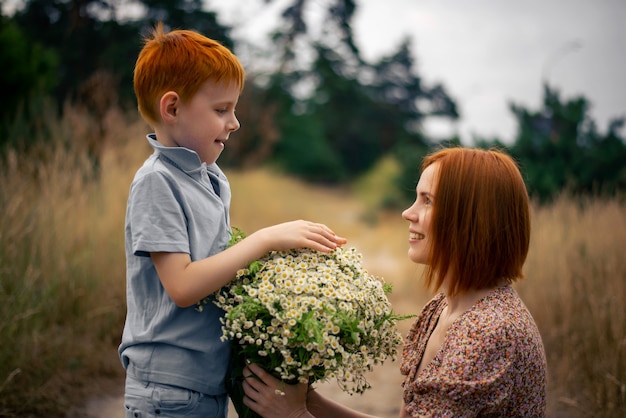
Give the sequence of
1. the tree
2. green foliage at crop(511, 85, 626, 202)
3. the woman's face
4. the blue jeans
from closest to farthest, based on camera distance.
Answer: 1. the blue jeans
2. the woman's face
3. green foliage at crop(511, 85, 626, 202)
4. the tree

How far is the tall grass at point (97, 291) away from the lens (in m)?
3.88

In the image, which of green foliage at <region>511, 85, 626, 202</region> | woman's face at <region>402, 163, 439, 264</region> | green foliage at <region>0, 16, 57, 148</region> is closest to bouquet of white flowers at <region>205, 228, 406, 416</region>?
woman's face at <region>402, 163, 439, 264</region>

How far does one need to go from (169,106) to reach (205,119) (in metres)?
0.13

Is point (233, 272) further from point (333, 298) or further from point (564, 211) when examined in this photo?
point (564, 211)

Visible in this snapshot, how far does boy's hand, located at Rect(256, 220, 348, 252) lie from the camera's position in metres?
1.93

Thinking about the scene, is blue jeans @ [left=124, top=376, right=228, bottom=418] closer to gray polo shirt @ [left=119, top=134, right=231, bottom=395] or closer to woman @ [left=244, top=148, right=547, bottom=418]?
gray polo shirt @ [left=119, top=134, right=231, bottom=395]

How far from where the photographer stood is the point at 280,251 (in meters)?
2.02

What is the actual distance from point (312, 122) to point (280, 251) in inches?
1082

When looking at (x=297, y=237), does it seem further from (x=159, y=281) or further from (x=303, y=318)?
(x=159, y=281)

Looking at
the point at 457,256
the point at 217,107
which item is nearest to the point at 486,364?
the point at 457,256

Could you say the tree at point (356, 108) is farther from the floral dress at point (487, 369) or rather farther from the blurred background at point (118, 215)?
the floral dress at point (487, 369)

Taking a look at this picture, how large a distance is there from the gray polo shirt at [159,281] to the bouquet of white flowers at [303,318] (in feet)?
0.31

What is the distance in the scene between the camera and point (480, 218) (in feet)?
6.57

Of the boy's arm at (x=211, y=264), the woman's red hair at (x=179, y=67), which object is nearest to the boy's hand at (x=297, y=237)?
the boy's arm at (x=211, y=264)
